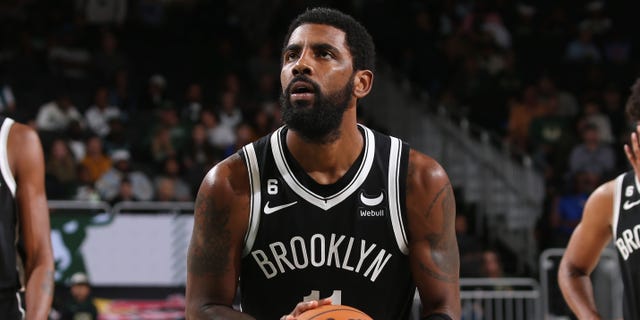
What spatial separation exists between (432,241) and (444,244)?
0.06 metres

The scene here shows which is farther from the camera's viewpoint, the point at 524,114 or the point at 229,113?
the point at 524,114

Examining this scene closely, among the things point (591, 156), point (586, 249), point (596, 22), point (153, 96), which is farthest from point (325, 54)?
point (596, 22)

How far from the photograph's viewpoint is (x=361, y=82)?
382cm

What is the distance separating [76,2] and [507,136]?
5.92 meters

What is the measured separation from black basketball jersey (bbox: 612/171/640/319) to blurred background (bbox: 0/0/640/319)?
526 centimetres

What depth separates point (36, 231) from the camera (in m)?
3.93

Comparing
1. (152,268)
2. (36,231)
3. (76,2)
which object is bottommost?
(152,268)

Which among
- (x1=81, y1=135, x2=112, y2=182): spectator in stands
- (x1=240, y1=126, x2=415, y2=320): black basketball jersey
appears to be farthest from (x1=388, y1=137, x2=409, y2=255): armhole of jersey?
(x1=81, y1=135, x2=112, y2=182): spectator in stands

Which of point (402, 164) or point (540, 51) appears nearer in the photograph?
point (402, 164)

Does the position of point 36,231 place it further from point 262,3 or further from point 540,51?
point 540,51

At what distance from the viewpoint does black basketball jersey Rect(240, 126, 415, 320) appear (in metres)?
3.67

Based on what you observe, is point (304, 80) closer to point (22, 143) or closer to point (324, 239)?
point (324, 239)

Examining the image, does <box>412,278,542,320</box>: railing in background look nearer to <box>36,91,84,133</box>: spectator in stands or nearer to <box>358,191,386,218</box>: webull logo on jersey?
<box>36,91,84,133</box>: spectator in stands

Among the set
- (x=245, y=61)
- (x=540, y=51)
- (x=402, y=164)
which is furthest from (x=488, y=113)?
(x=402, y=164)
